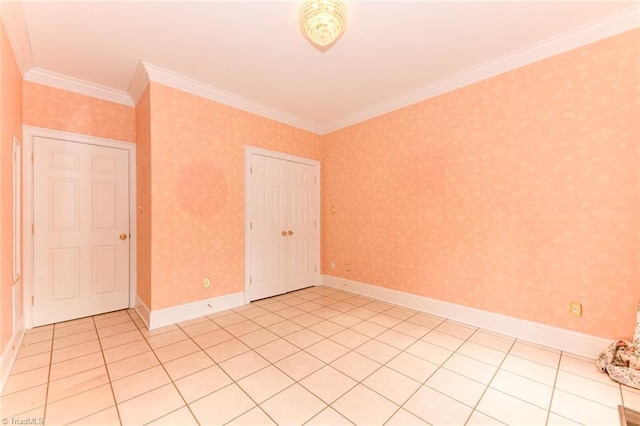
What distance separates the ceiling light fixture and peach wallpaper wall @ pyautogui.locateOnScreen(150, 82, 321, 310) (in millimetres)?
1935

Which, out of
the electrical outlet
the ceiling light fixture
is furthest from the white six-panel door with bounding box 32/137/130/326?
the electrical outlet

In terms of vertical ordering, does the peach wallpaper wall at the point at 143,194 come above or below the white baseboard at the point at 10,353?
above

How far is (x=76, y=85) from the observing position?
124 inches

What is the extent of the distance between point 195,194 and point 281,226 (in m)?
1.42

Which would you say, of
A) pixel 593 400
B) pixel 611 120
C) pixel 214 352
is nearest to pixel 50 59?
pixel 214 352

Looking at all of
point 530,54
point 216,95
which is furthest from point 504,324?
point 216,95

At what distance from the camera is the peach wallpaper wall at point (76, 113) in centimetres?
295

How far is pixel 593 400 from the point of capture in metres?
1.77

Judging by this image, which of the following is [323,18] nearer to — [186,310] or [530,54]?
[530,54]

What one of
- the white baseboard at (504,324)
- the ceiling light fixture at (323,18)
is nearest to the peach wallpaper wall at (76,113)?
the ceiling light fixture at (323,18)

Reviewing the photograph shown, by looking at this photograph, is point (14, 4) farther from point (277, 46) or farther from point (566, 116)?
point (566, 116)

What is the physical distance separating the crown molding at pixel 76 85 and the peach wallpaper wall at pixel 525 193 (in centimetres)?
355

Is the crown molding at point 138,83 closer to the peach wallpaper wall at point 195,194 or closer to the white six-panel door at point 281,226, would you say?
the peach wallpaper wall at point 195,194

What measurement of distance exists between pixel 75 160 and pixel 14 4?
1.64 meters
